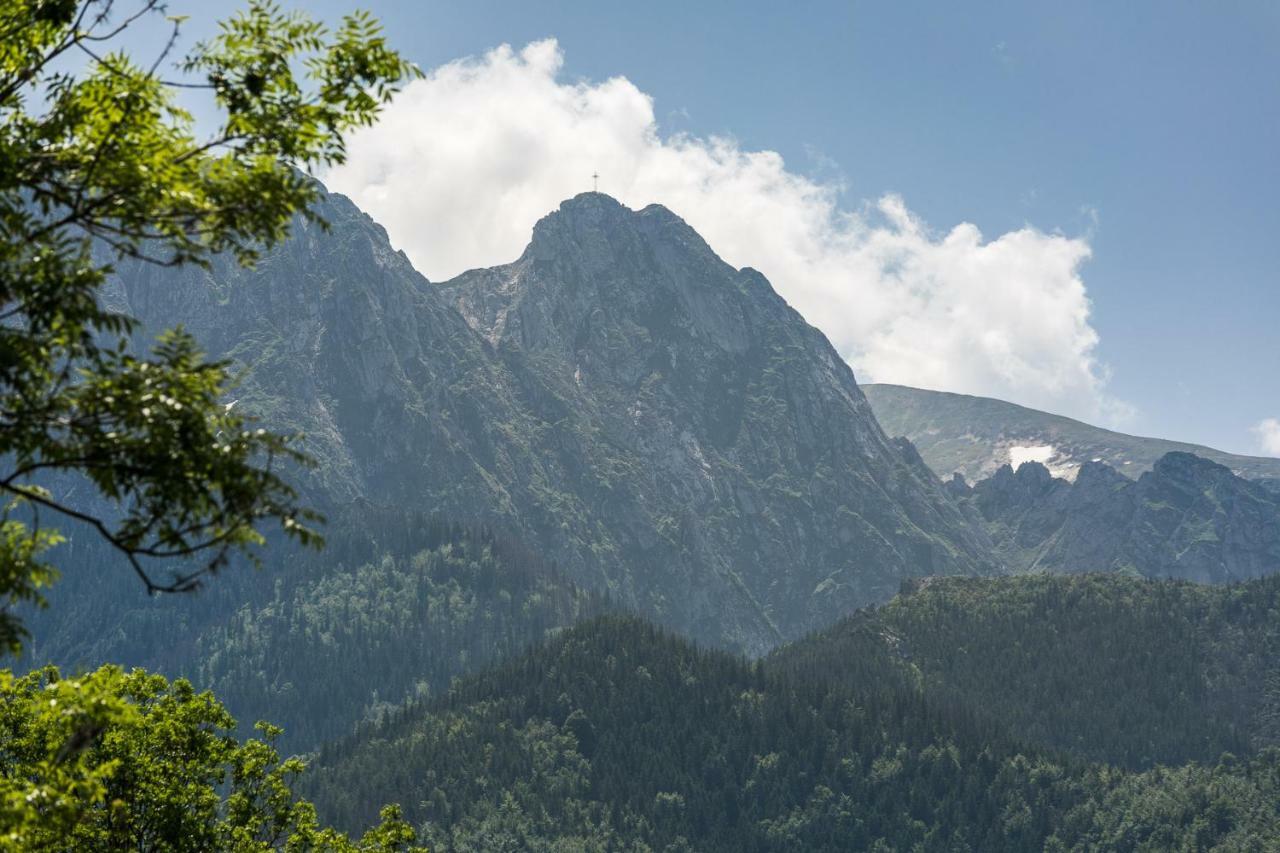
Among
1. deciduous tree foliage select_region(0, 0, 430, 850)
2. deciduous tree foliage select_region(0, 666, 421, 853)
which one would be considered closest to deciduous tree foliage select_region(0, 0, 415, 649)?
deciduous tree foliage select_region(0, 0, 430, 850)

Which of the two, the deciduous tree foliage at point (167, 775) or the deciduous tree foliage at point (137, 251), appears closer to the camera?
the deciduous tree foliage at point (137, 251)

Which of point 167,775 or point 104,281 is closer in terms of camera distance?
point 104,281

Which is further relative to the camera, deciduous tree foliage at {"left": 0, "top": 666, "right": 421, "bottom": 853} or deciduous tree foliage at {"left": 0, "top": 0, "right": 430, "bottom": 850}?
deciduous tree foliage at {"left": 0, "top": 666, "right": 421, "bottom": 853}

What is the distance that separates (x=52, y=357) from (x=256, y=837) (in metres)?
34.1

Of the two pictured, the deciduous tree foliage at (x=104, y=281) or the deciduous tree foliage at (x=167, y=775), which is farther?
the deciduous tree foliage at (x=167, y=775)

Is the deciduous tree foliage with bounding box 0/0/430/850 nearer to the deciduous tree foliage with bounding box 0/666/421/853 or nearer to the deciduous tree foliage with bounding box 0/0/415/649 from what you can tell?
the deciduous tree foliage with bounding box 0/0/415/649

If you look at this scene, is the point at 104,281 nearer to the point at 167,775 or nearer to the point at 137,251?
the point at 137,251

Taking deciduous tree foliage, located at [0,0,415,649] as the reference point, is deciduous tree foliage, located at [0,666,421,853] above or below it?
below

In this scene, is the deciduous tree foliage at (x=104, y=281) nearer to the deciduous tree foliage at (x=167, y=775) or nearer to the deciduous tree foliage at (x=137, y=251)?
the deciduous tree foliage at (x=137, y=251)

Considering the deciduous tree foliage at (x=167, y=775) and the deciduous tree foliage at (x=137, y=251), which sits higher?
the deciduous tree foliage at (x=137, y=251)

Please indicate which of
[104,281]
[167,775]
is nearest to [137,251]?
[104,281]

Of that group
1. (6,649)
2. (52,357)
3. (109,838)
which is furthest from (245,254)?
(109,838)

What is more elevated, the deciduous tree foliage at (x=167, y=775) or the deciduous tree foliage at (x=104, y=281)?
the deciduous tree foliage at (x=104, y=281)

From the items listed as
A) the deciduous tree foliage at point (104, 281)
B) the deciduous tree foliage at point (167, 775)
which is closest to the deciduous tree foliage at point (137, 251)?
the deciduous tree foliage at point (104, 281)
